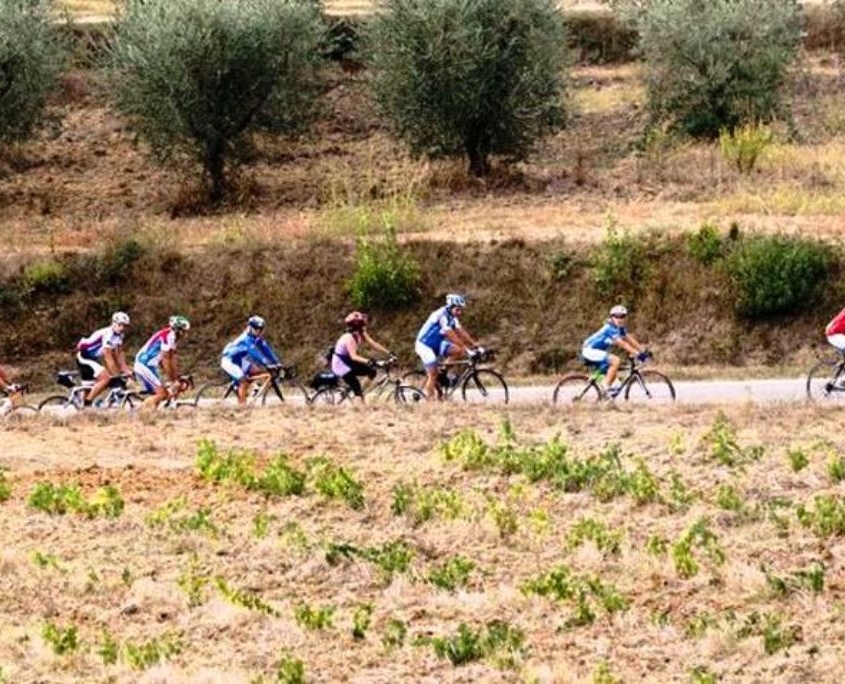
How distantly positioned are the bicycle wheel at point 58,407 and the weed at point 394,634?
12.2 meters

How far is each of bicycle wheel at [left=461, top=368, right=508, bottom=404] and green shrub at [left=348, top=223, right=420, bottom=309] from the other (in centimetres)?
798

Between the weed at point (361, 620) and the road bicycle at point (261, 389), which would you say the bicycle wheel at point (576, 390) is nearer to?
the road bicycle at point (261, 389)

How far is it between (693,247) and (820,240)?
2533 mm

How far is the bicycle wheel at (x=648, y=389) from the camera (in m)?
23.9

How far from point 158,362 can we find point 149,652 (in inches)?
516

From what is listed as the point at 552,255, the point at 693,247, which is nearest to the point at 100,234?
the point at 552,255

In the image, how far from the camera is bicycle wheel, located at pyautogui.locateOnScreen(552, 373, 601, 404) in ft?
78.7

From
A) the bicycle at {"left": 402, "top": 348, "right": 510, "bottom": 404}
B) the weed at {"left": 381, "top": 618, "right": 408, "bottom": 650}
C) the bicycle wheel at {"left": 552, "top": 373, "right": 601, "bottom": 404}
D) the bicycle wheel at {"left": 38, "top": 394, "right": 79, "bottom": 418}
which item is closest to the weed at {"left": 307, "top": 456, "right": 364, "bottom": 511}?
the weed at {"left": 381, "top": 618, "right": 408, "bottom": 650}

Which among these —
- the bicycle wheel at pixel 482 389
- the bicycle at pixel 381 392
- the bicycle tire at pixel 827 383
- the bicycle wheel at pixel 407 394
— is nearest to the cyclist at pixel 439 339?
the bicycle wheel at pixel 407 394

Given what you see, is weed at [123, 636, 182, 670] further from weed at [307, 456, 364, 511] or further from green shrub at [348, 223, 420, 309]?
green shrub at [348, 223, 420, 309]

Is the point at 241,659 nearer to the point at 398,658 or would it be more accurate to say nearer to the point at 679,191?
the point at 398,658

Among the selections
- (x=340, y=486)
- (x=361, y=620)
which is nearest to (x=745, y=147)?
(x=340, y=486)

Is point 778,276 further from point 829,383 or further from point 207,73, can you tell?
point 207,73

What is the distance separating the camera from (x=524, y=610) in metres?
13.1
